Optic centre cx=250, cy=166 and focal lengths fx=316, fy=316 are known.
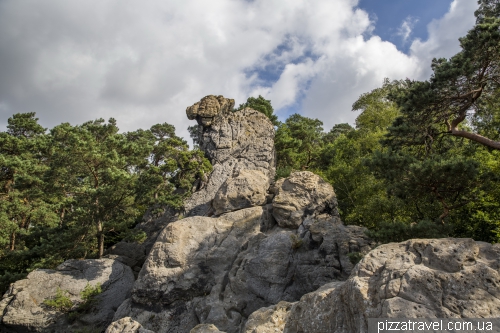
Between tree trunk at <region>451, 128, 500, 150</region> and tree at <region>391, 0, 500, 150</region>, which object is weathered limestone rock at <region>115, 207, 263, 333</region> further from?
tree trunk at <region>451, 128, 500, 150</region>

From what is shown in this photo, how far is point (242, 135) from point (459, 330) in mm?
19154

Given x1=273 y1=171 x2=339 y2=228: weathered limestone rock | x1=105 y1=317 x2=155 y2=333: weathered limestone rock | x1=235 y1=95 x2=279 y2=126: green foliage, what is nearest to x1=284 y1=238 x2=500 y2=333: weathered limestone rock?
x1=105 y1=317 x2=155 y2=333: weathered limestone rock

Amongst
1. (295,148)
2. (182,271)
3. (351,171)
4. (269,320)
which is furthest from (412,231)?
(295,148)

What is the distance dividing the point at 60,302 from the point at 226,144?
13388 mm

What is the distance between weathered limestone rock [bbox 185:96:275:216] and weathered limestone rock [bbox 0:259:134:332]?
17.9 ft

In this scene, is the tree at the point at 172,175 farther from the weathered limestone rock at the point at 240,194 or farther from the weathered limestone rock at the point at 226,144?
the weathered limestone rock at the point at 240,194

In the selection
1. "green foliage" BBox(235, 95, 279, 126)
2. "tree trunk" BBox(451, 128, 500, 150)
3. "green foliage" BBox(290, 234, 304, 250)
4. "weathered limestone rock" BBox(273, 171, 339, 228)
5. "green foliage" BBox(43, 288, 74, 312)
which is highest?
"green foliage" BBox(235, 95, 279, 126)

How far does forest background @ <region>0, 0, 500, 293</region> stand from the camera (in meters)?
10.5

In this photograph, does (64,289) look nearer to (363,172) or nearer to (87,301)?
(87,301)

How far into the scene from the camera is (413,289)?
19.3 ft

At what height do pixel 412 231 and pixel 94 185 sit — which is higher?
pixel 94 185

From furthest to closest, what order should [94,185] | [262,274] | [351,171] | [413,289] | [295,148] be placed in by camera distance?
1. [295,148]
2. [351,171]
3. [94,185]
4. [262,274]
5. [413,289]

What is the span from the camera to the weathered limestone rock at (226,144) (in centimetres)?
2020

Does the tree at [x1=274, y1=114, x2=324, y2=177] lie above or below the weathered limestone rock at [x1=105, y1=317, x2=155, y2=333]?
above
